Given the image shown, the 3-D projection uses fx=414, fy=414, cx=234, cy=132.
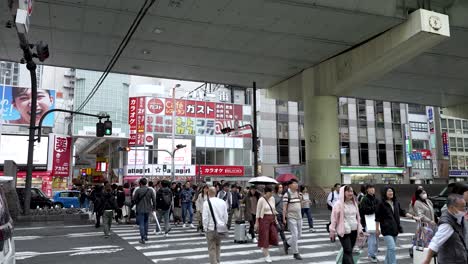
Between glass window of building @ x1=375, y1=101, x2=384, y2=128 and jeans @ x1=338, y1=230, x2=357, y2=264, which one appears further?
glass window of building @ x1=375, y1=101, x2=384, y2=128

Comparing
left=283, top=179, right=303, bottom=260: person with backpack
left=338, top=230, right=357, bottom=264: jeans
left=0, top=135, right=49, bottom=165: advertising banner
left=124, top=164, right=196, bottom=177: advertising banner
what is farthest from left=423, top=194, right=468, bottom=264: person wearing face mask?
left=124, top=164, right=196, bottom=177: advertising banner

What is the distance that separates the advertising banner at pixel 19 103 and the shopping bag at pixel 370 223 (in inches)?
1701

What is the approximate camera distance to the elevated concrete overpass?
17172 millimetres

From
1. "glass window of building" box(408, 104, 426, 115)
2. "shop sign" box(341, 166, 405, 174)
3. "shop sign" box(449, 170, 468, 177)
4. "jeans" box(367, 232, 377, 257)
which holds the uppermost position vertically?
"glass window of building" box(408, 104, 426, 115)

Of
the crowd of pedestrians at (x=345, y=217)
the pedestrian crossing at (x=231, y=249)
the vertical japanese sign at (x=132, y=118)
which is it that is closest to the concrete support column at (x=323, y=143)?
the pedestrian crossing at (x=231, y=249)

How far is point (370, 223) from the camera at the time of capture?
9.34 m

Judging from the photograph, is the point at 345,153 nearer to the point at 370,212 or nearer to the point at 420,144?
the point at 420,144

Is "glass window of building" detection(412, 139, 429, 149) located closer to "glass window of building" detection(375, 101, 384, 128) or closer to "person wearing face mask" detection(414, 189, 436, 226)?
"glass window of building" detection(375, 101, 384, 128)

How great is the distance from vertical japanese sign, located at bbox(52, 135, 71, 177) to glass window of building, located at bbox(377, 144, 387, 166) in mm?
40211

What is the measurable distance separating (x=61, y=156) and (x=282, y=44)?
113 feet

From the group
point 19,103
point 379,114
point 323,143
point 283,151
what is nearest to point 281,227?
Answer: point 323,143

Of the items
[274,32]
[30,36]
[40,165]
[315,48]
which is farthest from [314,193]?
[40,165]

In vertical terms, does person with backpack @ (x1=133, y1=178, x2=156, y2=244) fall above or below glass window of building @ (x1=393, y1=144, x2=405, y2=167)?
below

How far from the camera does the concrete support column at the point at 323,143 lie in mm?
24359
